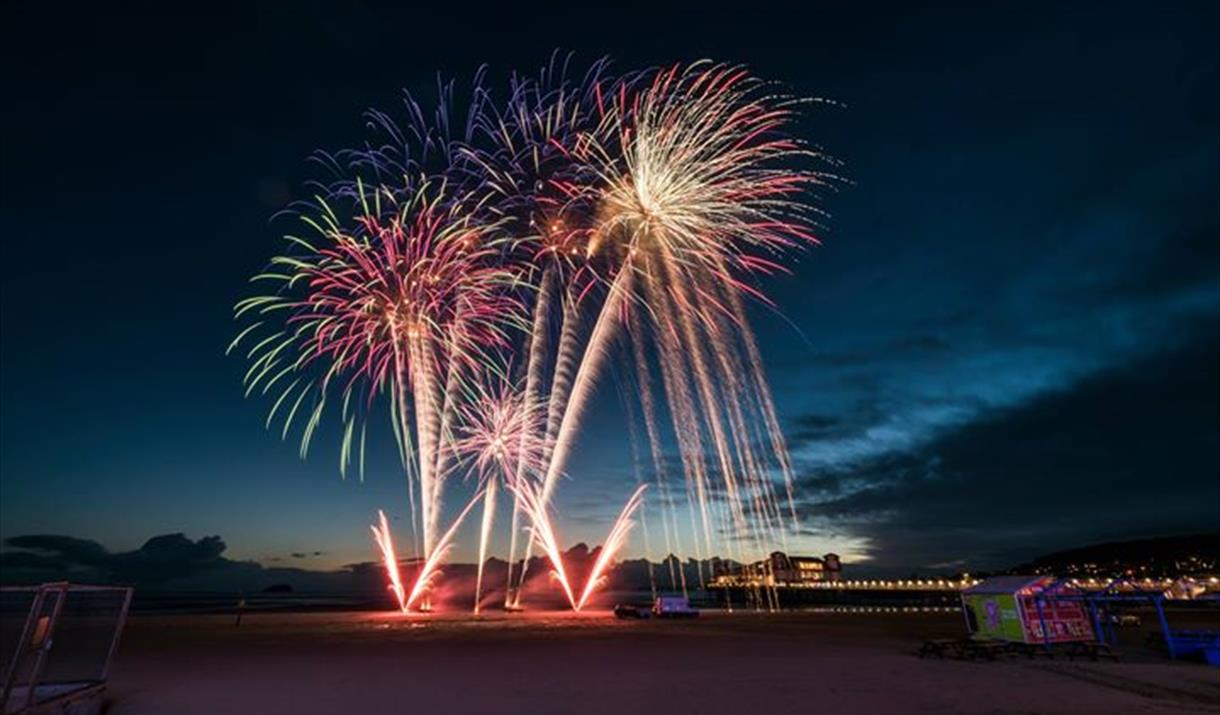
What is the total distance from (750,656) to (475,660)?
1027cm

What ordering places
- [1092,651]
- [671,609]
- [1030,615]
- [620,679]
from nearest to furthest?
[620,679] < [1092,651] < [1030,615] < [671,609]

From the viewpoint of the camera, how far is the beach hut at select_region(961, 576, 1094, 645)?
2542cm

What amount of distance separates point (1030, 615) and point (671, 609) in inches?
1283

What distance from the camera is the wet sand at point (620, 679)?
15984 mm

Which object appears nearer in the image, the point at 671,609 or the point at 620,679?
the point at 620,679

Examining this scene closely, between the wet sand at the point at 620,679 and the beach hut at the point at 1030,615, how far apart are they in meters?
2.18

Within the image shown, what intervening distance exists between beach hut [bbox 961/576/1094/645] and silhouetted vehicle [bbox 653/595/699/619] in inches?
1170

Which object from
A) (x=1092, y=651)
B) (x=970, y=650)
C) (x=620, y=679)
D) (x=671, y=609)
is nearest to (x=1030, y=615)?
(x=1092, y=651)

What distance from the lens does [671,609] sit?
179 ft

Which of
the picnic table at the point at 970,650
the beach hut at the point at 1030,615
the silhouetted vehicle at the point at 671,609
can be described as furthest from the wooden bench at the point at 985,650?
the silhouetted vehicle at the point at 671,609

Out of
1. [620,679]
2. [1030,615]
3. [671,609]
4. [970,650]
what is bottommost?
[620,679]

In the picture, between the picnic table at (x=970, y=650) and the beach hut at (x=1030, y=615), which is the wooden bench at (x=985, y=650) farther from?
the beach hut at (x=1030, y=615)

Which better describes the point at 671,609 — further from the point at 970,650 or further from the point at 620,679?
the point at 620,679

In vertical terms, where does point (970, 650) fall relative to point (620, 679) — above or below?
above
